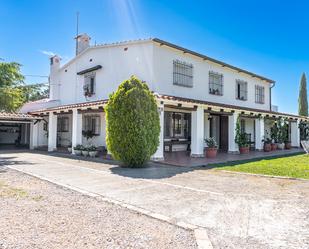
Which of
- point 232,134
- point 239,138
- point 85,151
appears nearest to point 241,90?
point 239,138

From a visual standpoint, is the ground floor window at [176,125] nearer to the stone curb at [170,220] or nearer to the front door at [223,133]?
the front door at [223,133]

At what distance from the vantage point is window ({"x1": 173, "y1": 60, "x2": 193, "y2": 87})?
17.4 m

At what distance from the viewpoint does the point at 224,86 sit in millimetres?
21250

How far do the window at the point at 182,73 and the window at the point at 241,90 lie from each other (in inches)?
252

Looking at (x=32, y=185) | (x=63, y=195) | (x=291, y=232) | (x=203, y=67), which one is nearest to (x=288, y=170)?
(x=291, y=232)

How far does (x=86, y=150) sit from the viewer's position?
16750 mm

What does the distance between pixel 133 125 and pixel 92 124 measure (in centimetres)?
Answer: 937

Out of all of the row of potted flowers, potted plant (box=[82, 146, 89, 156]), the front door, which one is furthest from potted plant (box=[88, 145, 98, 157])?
the front door

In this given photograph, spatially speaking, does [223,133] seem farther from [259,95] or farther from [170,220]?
[170,220]

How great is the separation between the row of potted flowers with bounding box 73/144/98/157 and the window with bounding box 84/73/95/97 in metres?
4.57

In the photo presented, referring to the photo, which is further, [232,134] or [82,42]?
[82,42]

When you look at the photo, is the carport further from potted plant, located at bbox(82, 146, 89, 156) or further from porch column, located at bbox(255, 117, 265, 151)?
porch column, located at bbox(255, 117, 265, 151)

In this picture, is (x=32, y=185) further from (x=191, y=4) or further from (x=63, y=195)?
(x=191, y=4)

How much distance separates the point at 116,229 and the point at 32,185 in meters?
4.60
